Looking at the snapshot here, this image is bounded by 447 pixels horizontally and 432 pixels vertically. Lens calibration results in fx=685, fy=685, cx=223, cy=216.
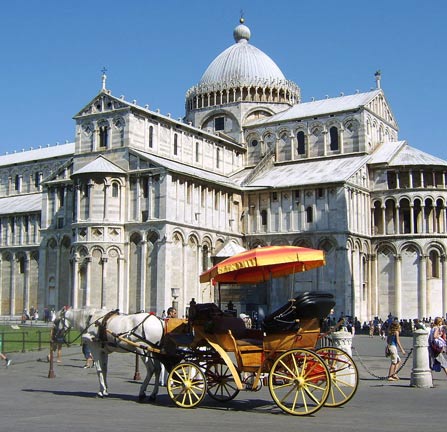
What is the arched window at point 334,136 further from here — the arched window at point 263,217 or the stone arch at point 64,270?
the stone arch at point 64,270

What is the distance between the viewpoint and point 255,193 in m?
53.4

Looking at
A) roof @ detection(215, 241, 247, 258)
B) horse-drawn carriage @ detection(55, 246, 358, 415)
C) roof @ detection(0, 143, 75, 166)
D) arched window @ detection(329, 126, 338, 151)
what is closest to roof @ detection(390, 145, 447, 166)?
arched window @ detection(329, 126, 338, 151)

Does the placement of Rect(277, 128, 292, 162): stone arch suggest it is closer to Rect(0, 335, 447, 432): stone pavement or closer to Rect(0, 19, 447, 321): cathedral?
Rect(0, 19, 447, 321): cathedral

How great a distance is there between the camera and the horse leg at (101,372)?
15.4 meters

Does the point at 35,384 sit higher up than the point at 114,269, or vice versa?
the point at 114,269

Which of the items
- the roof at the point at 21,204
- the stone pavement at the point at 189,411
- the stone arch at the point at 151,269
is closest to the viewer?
the stone pavement at the point at 189,411

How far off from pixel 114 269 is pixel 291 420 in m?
35.1

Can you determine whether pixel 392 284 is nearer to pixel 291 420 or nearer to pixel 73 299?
pixel 73 299

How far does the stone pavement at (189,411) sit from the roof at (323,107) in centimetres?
4032

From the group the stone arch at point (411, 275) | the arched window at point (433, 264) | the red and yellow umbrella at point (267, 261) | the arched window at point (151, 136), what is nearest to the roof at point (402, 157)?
the stone arch at point (411, 275)

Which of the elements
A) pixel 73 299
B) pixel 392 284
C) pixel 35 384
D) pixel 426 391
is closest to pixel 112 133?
pixel 73 299

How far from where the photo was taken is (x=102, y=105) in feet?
162

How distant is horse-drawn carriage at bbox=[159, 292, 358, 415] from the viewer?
13055 millimetres

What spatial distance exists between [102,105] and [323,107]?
20152 millimetres
